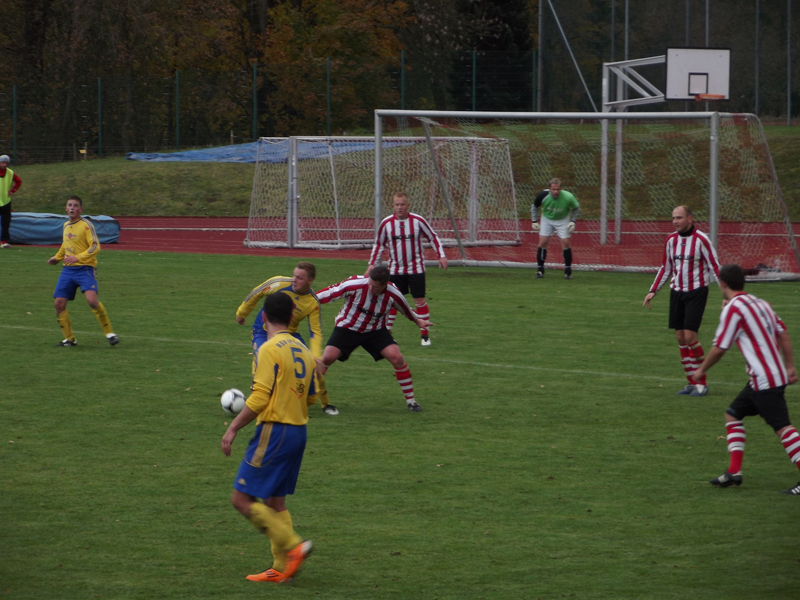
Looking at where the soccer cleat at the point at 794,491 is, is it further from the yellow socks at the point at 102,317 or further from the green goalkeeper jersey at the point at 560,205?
the green goalkeeper jersey at the point at 560,205

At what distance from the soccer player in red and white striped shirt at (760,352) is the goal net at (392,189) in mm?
18045

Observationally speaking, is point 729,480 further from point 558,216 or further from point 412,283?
point 558,216

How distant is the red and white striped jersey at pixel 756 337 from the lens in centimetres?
666

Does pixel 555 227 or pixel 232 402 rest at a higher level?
pixel 555 227

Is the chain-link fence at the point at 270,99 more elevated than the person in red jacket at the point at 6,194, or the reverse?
the chain-link fence at the point at 270,99

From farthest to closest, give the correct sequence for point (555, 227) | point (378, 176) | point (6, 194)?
point (6, 194) → point (378, 176) → point (555, 227)

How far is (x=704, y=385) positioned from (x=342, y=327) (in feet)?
12.0

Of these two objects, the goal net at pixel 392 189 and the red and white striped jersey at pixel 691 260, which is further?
the goal net at pixel 392 189

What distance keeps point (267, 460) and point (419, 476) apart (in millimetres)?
2210

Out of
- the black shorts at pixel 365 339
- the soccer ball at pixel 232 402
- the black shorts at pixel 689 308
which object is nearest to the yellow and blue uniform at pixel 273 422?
the soccer ball at pixel 232 402

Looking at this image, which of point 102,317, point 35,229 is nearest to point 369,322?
point 102,317

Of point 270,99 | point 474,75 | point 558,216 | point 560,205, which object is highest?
point 474,75

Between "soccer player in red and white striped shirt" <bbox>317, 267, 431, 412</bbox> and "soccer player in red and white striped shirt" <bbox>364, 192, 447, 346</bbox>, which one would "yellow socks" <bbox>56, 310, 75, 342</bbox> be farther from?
"soccer player in red and white striped shirt" <bbox>317, 267, 431, 412</bbox>

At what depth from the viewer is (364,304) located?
916 cm
